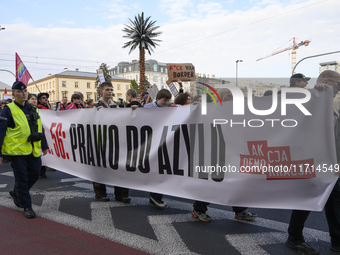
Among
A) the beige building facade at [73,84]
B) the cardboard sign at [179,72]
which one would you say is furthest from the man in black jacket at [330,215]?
the beige building facade at [73,84]

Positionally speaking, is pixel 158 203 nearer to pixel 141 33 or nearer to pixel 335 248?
pixel 335 248

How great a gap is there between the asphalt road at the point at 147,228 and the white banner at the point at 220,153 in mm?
394

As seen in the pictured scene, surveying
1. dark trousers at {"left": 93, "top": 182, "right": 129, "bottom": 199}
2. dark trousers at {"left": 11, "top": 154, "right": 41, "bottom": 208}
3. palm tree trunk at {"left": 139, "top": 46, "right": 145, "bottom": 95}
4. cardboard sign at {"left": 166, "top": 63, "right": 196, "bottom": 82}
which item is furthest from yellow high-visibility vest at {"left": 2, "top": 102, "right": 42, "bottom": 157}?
palm tree trunk at {"left": 139, "top": 46, "right": 145, "bottom": 95}

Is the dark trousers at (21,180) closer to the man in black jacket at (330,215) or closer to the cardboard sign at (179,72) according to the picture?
the man in black jacket at (330,215)

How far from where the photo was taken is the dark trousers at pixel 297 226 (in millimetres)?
2896

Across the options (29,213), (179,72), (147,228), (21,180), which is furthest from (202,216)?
(179,72)

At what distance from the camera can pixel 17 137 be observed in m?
3.92

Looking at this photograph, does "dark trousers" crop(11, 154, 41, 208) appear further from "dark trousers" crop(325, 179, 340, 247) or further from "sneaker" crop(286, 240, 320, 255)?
"dark trousers" crop(325, 179, 340, 247)

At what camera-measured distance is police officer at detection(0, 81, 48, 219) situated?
387cm

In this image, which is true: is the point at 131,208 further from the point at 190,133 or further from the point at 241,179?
the point at 241,179

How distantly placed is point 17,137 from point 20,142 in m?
0.08

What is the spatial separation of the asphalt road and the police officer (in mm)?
307

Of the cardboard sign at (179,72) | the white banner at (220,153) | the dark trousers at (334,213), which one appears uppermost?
the cardboard sign at (179,72)

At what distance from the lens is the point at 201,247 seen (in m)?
2.96
